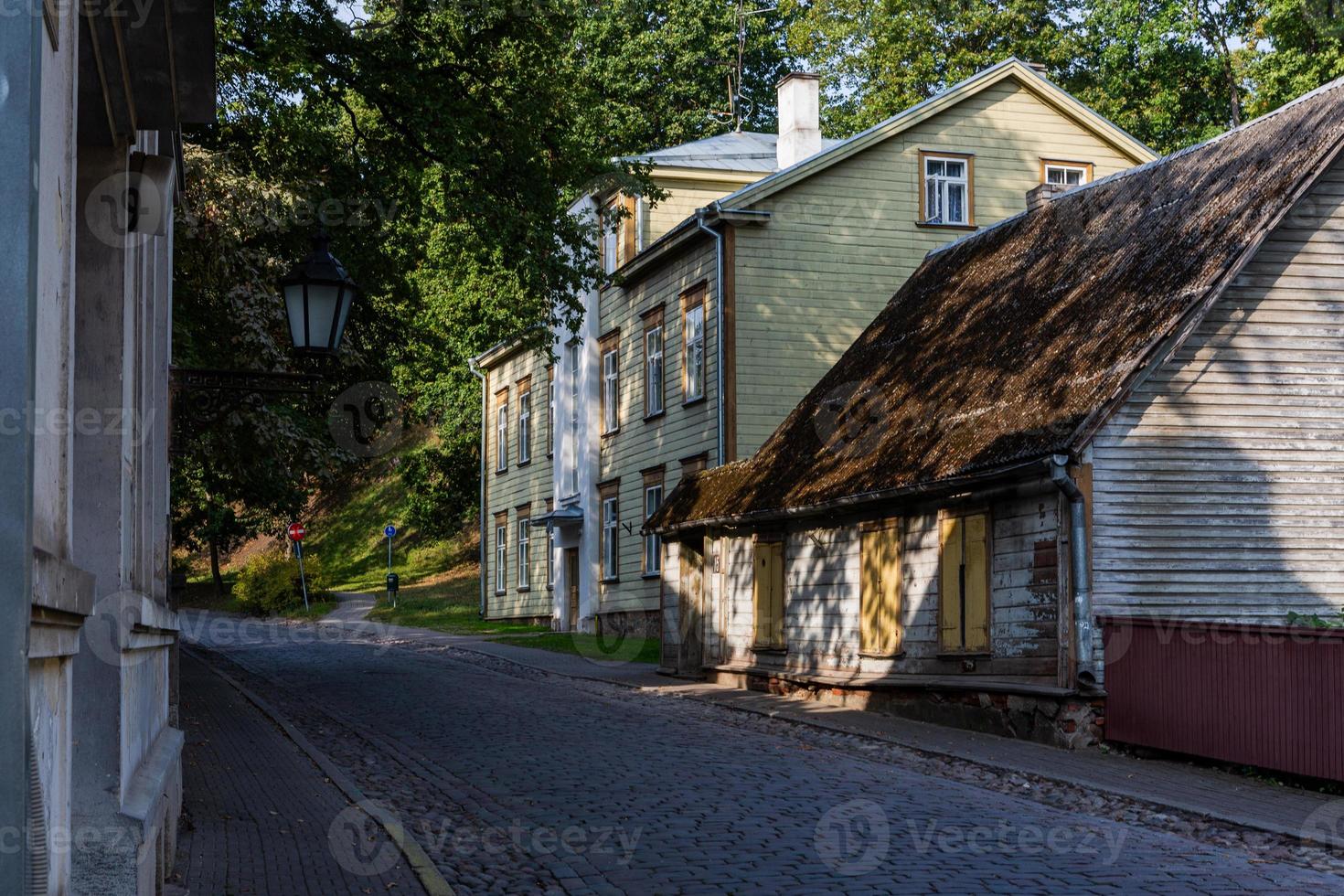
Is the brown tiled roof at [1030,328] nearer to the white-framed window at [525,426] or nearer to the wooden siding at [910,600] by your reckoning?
the wooden siding at [910,600]

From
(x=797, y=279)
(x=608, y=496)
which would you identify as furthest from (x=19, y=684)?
(x=608, y=496)

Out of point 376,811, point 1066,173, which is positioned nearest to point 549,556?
point 1066,173

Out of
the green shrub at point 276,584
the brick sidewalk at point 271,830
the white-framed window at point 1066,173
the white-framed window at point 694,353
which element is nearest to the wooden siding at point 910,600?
the white-framed window at point 694,353

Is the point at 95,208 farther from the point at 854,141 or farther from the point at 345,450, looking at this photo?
the point at 854,141

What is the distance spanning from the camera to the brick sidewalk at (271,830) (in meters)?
8.77

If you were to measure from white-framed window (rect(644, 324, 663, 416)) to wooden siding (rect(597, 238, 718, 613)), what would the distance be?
256 mm

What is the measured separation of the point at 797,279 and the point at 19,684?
87.6 feet

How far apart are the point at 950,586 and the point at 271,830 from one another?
9788mm

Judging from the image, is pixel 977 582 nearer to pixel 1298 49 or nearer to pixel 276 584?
pixel 1298 49

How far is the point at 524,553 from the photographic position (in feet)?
139

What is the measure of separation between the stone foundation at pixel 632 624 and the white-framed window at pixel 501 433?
10770mm

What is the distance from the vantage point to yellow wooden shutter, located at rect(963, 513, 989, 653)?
17.4 m

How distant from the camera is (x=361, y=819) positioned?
36.3 ft

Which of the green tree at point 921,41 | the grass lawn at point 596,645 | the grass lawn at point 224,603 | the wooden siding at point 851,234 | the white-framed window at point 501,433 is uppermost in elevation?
the green tree at point 921,41
